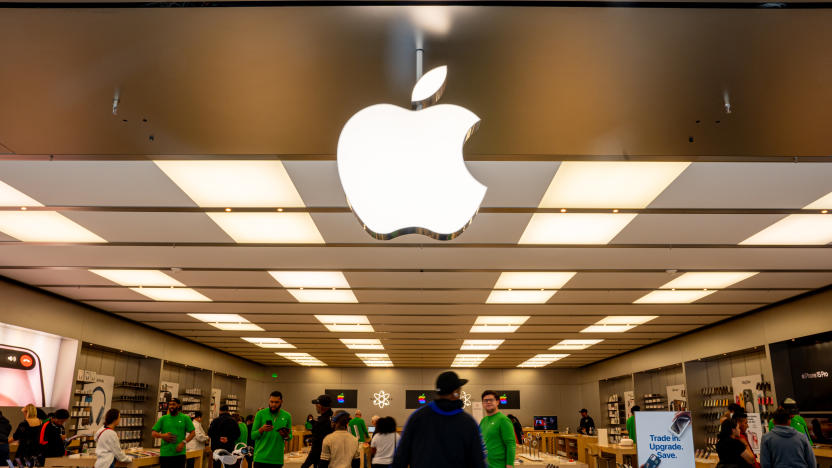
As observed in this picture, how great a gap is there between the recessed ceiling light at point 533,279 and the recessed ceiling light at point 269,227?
10.2 ft

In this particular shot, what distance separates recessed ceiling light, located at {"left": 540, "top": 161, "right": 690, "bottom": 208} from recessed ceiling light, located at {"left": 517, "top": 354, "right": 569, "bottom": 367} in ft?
46.7

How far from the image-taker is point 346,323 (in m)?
12.9

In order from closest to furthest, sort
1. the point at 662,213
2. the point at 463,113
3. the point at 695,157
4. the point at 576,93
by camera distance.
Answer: the point at 463,113 < the point at 576,93 < the point at 695,157 < the point at 662,213

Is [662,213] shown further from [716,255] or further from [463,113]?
[463,113]

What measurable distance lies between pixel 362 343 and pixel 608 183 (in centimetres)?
1215

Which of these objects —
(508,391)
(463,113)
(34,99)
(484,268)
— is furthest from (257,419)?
(508,391)

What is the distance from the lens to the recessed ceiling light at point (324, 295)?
31.8 feet

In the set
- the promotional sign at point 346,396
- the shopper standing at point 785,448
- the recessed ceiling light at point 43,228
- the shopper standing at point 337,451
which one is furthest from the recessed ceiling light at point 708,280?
the promotional sign at point 346,396

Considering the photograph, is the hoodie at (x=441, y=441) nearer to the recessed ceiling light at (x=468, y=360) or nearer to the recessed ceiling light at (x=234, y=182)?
the recessed ceiling light at (x=234, y=182)

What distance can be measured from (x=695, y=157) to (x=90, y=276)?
8543 mm

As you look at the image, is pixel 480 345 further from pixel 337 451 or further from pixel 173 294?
pixel 337 451

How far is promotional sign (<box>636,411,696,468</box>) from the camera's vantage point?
5.71m

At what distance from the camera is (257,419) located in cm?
694

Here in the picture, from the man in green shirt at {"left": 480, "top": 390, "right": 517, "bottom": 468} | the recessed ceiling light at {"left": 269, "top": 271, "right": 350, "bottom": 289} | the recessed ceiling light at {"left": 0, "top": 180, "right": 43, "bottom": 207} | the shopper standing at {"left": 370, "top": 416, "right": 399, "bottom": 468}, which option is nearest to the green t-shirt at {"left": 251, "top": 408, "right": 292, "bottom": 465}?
the shopper standing at {"left": 370, "top": 416, "right": 399, "bottom": 468}
